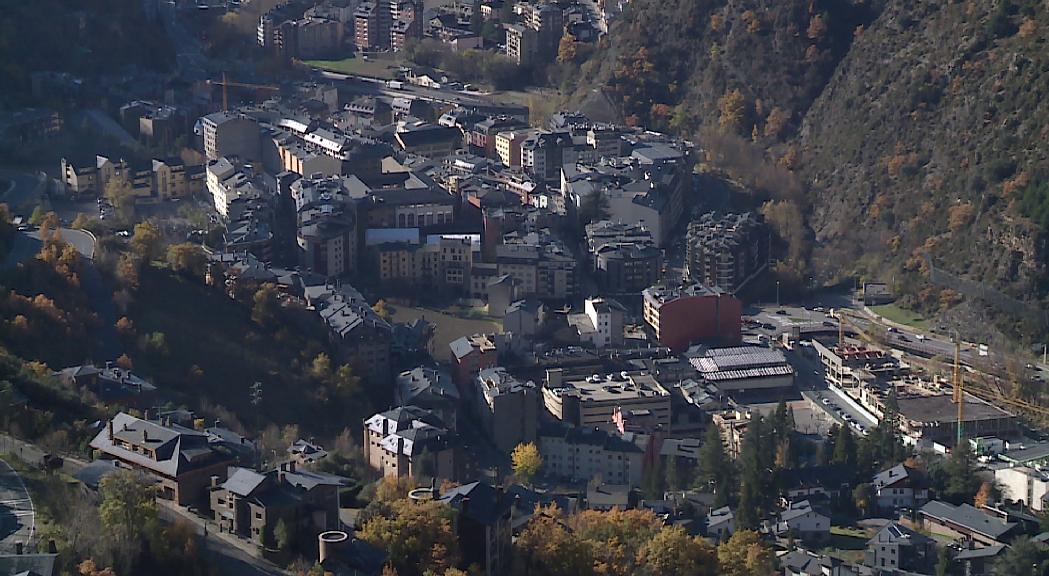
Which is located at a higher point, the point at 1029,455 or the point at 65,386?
the point at 65,386

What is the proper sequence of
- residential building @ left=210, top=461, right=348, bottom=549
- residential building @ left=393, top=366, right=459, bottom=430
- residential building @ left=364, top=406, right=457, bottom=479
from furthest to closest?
1. residential building @ left=393, top=366, right=459, bottom=430
2. residential building @ left=364, top=406, right=457, bottom=479
3. residential building @ left=210, top=461, right=348, bottom=549

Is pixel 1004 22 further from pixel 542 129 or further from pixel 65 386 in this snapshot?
pixel 65 386

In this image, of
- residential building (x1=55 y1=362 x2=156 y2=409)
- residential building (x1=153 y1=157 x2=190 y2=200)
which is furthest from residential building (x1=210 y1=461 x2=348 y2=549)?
residential building (x1=153 y1=157 x2=190 y2=200)

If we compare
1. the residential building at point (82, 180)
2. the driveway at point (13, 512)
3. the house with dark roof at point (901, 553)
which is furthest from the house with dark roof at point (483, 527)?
the residential building at point (82, 180)

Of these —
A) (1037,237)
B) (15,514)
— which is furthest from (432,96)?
(15,514)

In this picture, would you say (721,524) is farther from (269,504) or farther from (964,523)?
(269,504)

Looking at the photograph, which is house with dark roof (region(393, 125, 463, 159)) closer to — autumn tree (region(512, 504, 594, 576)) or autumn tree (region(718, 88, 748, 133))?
autumn tree (region(718, 88, 748, 133))

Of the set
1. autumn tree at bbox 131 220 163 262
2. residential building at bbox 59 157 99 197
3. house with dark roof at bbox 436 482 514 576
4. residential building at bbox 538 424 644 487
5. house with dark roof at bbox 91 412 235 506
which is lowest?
residential building at bbox 538 424 644 487
